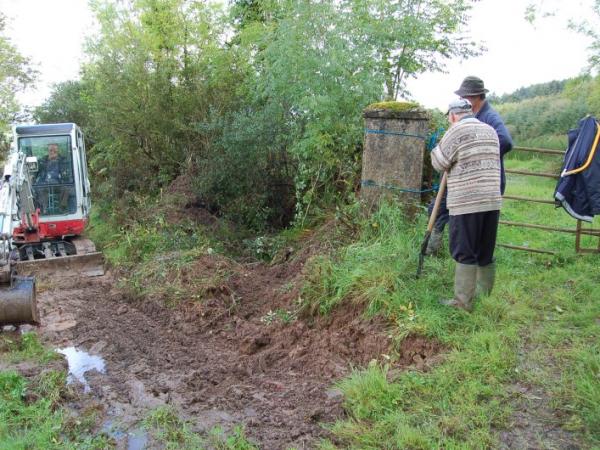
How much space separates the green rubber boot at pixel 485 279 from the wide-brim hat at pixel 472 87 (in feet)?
5.64

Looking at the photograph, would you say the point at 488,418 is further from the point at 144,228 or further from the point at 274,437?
the point at 144,228

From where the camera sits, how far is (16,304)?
18.7 feet

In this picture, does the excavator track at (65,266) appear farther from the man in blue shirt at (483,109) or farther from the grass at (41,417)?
the man in blue shirt at (483,109)

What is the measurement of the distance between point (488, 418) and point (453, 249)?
1689mm

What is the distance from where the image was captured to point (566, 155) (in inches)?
237

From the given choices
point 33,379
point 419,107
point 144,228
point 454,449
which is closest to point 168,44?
point 144,228

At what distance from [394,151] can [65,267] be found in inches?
263

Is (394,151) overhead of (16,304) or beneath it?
overhead

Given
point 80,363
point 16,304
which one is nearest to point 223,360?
point 80,363

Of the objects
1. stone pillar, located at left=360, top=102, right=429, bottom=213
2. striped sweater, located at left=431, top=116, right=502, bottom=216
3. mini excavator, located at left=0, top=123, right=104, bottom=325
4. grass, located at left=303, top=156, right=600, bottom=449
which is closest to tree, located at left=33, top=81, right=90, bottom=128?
mini excavator, located at left=0, top=123, right=104, bottom=325

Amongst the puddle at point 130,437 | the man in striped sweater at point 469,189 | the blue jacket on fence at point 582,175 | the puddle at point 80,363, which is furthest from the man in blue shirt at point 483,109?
the puddle at point 80,363

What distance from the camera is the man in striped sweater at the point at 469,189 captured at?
4.60 m

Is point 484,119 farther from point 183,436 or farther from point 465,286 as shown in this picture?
point 183,436

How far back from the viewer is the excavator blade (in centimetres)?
937
